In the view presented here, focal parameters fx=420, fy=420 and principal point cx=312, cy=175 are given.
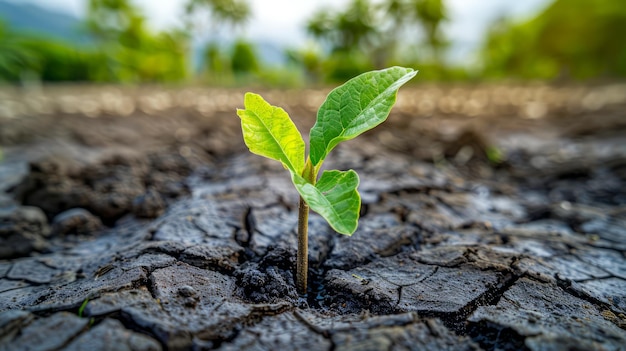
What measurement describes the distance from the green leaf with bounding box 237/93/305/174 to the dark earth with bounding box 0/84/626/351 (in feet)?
1.65

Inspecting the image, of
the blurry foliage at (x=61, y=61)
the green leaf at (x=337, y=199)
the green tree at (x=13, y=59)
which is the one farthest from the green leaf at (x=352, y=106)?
the blurry foliage at (x=61, y=61)

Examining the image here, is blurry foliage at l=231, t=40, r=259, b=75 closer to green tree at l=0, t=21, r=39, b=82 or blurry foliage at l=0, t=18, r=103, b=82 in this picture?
blurry foliage at l=0, t=18, r=103, b=82

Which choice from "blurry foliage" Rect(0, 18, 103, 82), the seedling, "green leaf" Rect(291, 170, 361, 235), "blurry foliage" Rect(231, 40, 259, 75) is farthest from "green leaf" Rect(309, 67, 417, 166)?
"blurry foliage" Rect(231, 40, 259, 75)

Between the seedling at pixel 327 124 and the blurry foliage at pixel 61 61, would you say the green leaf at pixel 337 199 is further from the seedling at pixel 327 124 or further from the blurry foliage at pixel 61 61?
the blurry foliage at pixel 61 61

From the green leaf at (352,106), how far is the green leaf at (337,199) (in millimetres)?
111

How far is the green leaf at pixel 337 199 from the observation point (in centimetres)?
105

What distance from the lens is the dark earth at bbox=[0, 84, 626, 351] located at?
1228 millimetres

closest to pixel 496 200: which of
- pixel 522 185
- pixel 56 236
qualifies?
pixel 522 185

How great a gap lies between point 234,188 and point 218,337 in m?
1.68

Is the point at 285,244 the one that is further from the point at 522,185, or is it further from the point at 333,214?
the point at 522,185

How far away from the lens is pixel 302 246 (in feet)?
4.80

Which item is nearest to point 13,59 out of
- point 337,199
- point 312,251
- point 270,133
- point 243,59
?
point 312,251

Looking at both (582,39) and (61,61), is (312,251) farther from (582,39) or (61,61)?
(582,39)

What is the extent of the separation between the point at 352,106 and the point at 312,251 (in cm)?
82
